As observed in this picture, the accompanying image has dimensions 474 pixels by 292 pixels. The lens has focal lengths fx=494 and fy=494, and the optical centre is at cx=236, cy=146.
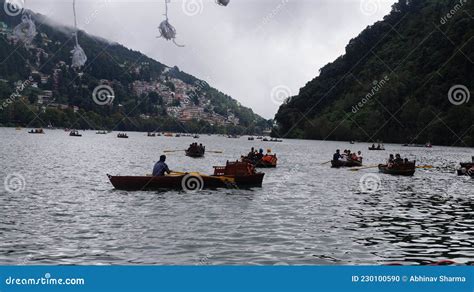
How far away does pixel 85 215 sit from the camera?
2447 cm

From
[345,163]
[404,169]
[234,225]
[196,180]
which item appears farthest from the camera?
[345,163]

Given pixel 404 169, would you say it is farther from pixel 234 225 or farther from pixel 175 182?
pixel 234 225

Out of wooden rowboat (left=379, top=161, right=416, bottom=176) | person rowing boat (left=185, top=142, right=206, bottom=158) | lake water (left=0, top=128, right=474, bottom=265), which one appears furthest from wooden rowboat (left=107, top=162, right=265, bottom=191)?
person rowing boat (left=185, top=142, right=206, bottom=158)

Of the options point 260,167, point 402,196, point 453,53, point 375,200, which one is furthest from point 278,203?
point 453,53

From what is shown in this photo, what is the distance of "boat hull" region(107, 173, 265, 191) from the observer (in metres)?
33.8

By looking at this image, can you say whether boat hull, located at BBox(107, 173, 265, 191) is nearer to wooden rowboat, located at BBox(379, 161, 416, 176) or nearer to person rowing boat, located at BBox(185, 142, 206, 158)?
wooden rowboat, located at BBox(379, 161, 416, 176)

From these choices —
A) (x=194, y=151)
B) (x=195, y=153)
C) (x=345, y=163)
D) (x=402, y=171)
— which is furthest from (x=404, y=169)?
(x=194, y=151)

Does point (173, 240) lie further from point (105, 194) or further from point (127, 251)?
point (105, 194)

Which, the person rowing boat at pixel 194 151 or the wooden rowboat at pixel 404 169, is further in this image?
the person rowing boat at pixel 194 151

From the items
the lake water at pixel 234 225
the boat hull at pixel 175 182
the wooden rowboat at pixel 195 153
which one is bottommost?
the lake water at pixel 234 225

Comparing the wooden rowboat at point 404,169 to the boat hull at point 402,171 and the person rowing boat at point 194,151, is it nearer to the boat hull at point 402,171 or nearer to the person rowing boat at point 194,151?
the boat hull at point 402,171

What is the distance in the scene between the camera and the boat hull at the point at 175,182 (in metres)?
33.8

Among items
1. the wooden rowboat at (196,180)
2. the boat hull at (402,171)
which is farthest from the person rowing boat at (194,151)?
the wooden rowboat at (196,180)

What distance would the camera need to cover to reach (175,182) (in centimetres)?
3425
